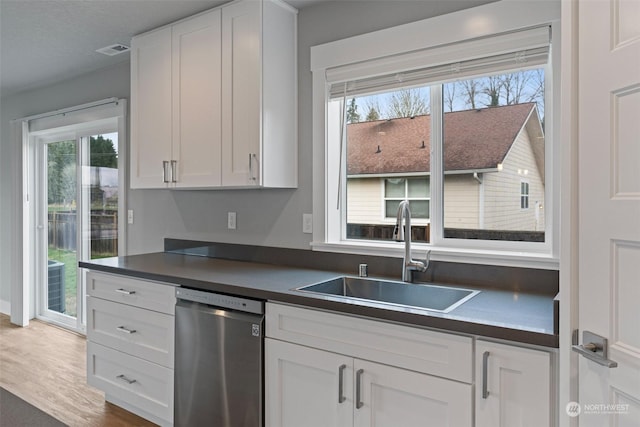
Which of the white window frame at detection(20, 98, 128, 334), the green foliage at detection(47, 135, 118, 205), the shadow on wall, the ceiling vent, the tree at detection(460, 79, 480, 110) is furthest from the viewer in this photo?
the green foliage at detection(47, 135, 118, 205)

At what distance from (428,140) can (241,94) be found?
1.05 m

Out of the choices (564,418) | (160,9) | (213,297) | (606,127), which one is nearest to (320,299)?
(213,297)

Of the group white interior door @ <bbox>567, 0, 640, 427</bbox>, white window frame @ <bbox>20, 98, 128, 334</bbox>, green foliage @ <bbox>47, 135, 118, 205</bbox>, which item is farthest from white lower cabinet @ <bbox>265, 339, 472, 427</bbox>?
green foliage @ <bbox>47, 135, 118, 205</bbox>

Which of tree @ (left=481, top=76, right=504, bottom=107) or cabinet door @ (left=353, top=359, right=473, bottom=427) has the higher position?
tree @ (left=481, top=76, right=504, bottom=107)

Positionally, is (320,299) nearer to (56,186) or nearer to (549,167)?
(549,167)

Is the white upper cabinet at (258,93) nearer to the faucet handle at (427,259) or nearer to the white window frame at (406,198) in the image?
the white window frame at (406,198)

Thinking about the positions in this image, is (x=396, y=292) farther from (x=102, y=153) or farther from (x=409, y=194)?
(x=102, y=153)

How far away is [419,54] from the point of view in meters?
2.19

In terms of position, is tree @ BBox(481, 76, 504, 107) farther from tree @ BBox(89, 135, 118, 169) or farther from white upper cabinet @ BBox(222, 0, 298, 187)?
tree @ BBox(89, 135, 118, 169)

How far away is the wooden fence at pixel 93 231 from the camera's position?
3920mm

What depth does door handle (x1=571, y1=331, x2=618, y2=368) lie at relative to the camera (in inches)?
45.8

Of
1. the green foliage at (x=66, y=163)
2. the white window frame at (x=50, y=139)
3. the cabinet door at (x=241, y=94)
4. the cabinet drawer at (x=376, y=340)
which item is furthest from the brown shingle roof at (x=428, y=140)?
the green foliage at (x=66, y=163)

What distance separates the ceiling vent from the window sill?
6.87 feet

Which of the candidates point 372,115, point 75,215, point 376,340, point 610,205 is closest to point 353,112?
point 372,115
